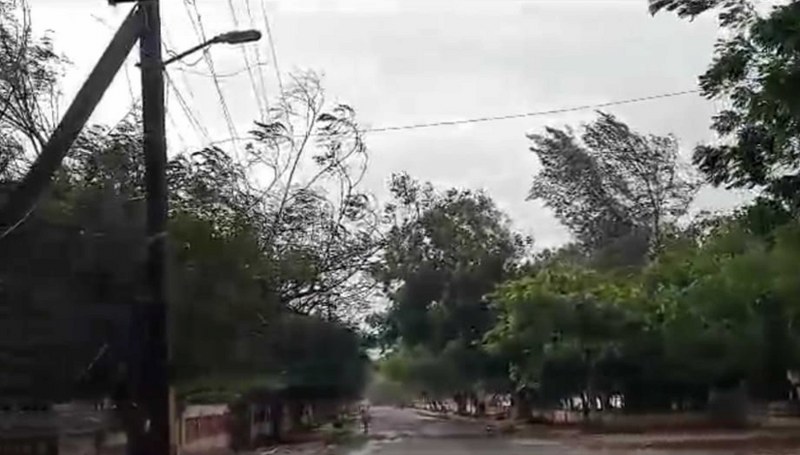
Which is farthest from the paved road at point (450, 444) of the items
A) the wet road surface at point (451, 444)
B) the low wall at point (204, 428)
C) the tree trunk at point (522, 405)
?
the low wall at point (204, 428)

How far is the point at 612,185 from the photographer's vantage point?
8231 cm

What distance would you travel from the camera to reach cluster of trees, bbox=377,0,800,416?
23453 mm

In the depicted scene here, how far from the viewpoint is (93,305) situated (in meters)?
21.6

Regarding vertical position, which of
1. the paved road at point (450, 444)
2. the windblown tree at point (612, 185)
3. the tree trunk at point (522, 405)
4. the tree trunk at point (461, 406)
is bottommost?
the paved road at point (450, 444)

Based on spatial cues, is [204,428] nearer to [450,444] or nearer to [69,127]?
[450,444]

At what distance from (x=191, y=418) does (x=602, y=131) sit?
4740 centimetres

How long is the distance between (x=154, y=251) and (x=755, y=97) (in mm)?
9486

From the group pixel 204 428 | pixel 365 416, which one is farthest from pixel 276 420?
pixel 365 416

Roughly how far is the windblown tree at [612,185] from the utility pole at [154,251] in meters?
62.0

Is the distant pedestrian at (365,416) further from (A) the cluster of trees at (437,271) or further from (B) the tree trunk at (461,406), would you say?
(B) the tree trunk at (461,406)

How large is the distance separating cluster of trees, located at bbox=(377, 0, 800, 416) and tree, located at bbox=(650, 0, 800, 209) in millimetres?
33

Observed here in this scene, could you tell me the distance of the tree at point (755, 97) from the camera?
19831mm

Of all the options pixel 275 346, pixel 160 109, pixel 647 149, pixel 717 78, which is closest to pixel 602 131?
pixel 647 149

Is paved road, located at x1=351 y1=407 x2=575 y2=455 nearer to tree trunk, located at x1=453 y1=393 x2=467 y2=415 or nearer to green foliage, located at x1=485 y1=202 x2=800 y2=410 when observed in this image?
green foliage, located at x1=485 y1=202 x2=800 y2=410
